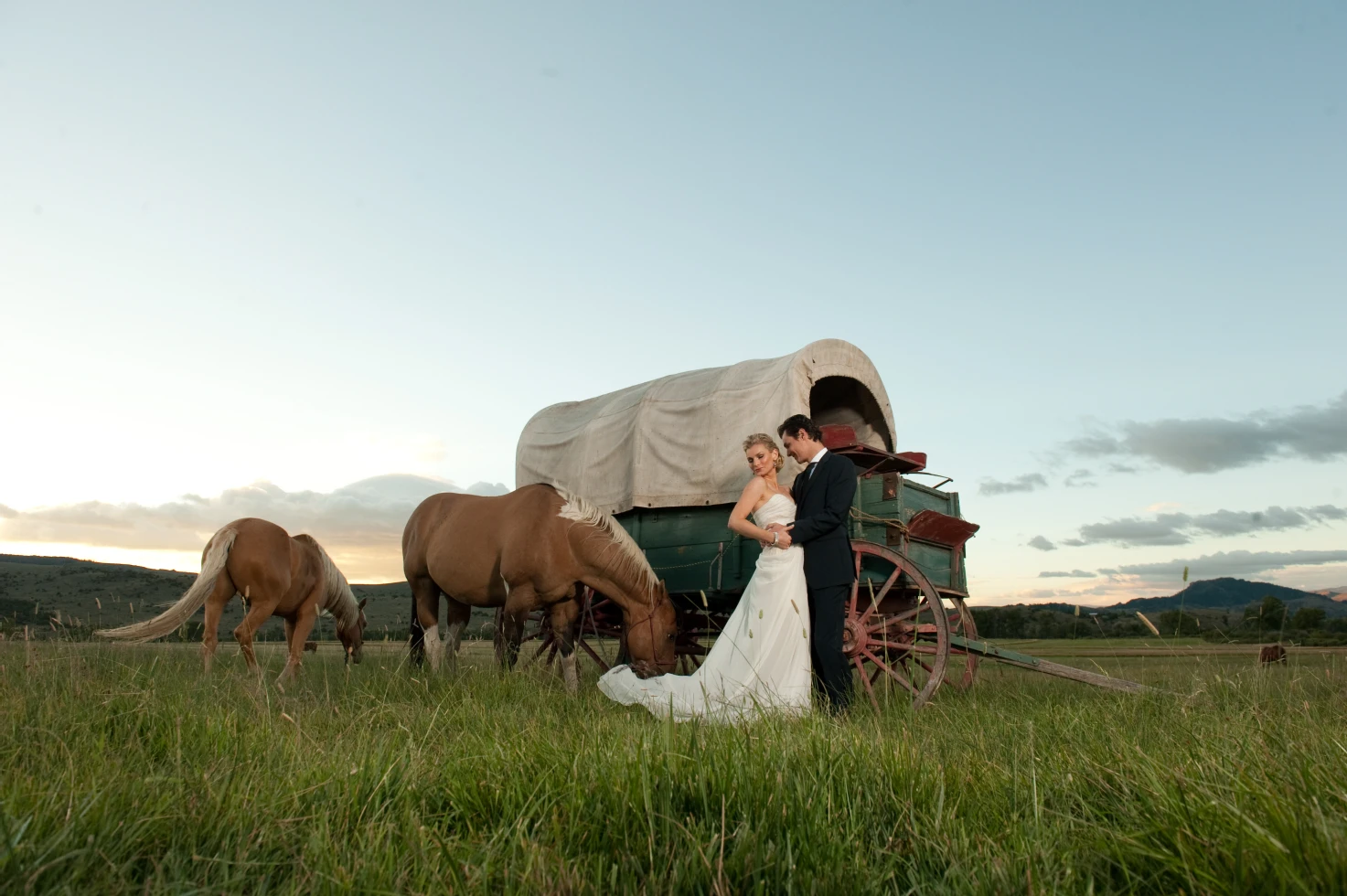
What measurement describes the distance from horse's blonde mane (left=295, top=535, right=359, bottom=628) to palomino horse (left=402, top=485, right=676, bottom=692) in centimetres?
98

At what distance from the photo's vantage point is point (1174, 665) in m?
7.24

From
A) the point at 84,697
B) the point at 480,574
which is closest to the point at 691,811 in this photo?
the point at 84,697

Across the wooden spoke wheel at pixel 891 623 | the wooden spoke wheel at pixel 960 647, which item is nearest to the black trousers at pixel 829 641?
the wooden spoke wheel at pixel 891 623

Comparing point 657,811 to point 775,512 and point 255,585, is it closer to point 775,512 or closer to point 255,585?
point 775,512

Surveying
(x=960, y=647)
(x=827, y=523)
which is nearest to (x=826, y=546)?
(x=827, y=523)

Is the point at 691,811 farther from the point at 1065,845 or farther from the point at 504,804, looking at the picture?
the point at 1065,845

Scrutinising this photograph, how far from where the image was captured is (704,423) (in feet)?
25.8

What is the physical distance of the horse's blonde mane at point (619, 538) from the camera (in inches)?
275

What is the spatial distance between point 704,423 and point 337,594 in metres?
4.31

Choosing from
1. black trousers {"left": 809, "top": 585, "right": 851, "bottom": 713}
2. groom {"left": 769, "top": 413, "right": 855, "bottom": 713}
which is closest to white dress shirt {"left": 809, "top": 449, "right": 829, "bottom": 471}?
groom {"left": 769, "top": 413, "right": 855, "bottom": 713}

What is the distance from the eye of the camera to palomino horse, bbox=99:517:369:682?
23.1 ft

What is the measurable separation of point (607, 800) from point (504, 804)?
12.0 inches

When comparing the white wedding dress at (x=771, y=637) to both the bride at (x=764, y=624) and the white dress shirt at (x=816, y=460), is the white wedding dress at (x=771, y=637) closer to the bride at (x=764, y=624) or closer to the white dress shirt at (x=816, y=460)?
the bride at (x=764, y=624)

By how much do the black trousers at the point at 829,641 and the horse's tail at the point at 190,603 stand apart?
5.00 meters
